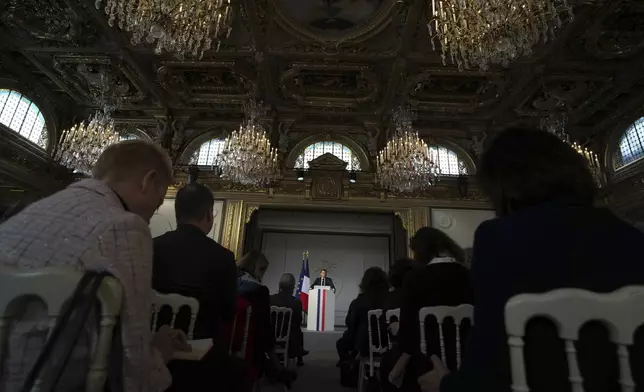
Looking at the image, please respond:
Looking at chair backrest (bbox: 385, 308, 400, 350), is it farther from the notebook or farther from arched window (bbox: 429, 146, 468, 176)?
arched window (bbox: 429, 146, 468, 176)

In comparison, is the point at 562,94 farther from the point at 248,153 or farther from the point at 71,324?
the point at 71,324

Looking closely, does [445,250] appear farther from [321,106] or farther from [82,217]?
[321,106]

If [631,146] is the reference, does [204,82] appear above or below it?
above

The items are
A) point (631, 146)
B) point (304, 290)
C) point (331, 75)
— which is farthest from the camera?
point (304, 290)

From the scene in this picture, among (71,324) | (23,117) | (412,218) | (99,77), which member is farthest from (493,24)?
(23,117)

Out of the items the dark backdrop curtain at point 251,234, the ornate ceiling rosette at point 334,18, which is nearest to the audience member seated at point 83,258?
the ornate ceiling rosette at point 334,18

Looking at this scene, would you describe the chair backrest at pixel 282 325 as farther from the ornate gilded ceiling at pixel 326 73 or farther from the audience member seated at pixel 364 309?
the ornate gilded ceiling at pixel 326 73

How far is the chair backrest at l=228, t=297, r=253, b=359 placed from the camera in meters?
2.28

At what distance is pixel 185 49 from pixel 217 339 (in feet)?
13.4

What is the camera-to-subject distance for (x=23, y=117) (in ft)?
26.3

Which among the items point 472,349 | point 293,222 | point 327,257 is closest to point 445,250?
point 472,349

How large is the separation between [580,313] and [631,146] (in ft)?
33.7

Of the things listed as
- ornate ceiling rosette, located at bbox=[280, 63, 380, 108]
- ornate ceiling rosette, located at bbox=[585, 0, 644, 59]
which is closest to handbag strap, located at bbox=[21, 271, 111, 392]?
ornate ceiling rosette, located at bbox=[280, 63, 380, 108]

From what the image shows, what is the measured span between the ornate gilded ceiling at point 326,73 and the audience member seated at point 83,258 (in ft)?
19.3
